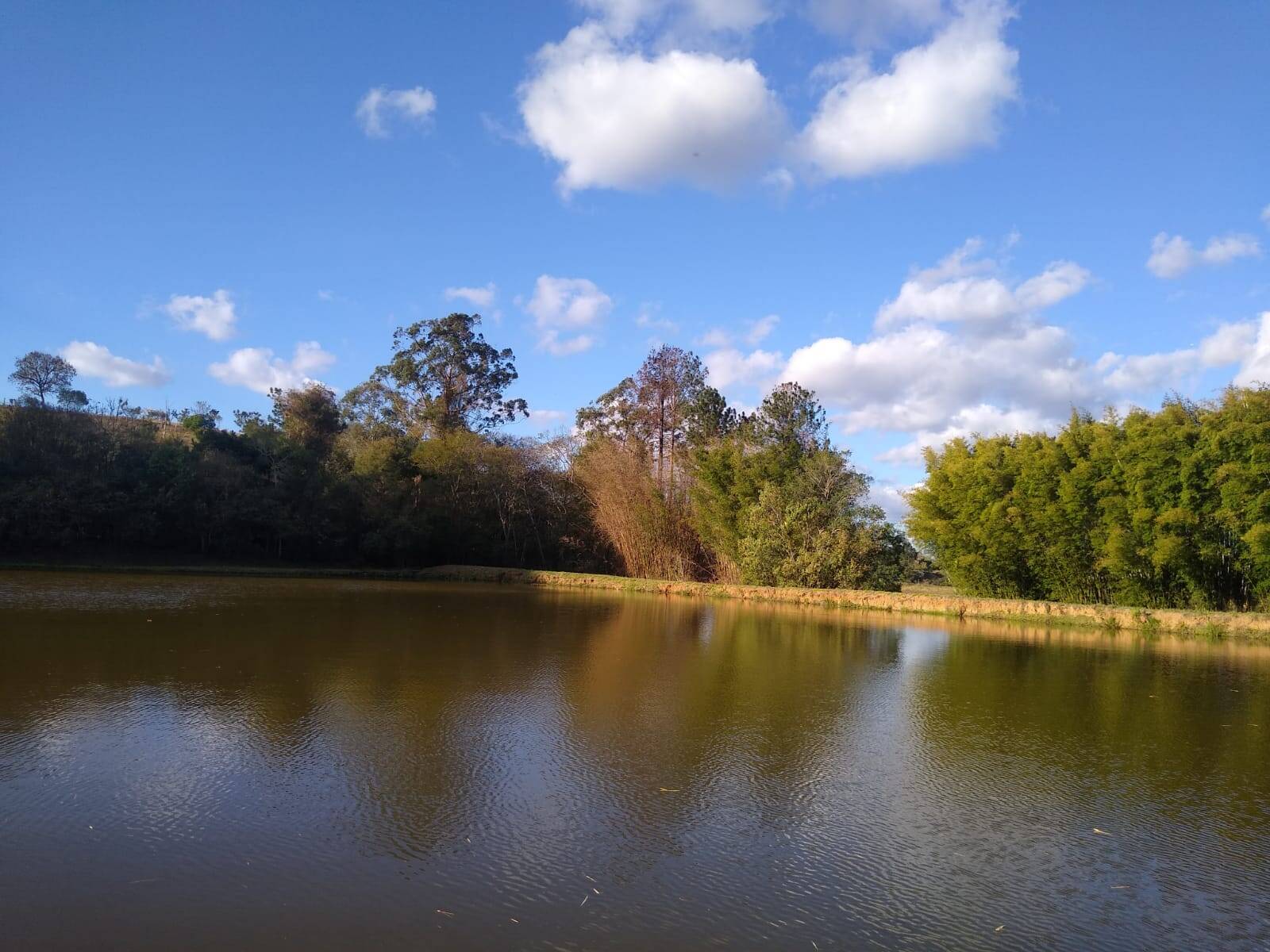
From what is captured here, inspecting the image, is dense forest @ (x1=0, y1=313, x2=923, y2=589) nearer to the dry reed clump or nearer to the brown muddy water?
the dry reed clump

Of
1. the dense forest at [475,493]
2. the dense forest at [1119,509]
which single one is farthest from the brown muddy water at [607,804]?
the dense forest at [475,493]

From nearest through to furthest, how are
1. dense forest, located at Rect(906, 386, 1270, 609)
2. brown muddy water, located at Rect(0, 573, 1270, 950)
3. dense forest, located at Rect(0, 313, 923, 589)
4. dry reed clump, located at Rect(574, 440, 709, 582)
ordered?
brown muddy water, located at Rect(0, 573, 1270, 950) < dense forest, located at Rect(906, 386, 1270, 609) < dense forest, located at Rect(0, 313, 923, 589) < dry reed clump, located at Rect(574, 440, 709, 582)

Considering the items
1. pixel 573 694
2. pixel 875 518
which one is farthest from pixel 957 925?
pixel 875 518

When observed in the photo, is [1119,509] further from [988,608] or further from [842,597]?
[842,597]

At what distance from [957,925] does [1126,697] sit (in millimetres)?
7185

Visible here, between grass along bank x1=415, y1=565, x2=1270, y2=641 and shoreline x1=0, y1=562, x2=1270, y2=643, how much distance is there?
2 cm

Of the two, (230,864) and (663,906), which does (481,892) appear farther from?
(230,864)

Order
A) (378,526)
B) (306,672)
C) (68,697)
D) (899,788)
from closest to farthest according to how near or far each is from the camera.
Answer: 1. (899,788)
2. (68,697)
3. (306,672)
4. (378,526)

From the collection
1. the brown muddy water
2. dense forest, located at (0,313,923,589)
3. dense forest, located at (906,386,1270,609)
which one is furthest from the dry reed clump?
the brown muddy water

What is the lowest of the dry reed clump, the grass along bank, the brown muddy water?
the brown muddy water

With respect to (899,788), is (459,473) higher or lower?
higher

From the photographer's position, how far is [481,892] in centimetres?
370

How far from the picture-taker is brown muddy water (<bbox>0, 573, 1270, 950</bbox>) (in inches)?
139

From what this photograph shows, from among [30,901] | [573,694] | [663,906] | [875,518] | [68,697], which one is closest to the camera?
[30,901]
